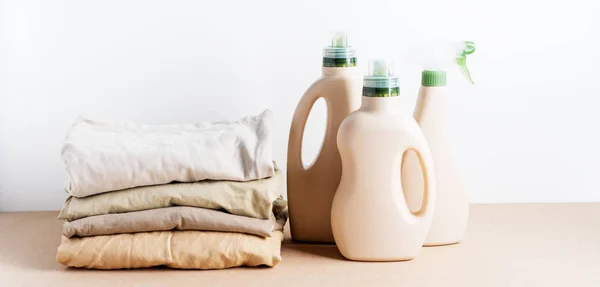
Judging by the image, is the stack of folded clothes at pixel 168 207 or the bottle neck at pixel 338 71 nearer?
the stack of folded clothes at pixel 168 207

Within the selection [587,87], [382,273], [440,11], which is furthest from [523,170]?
[382,273]

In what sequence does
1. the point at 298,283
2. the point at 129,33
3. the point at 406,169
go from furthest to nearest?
the point at 129,33
the point at 406,169
the point at 298,283

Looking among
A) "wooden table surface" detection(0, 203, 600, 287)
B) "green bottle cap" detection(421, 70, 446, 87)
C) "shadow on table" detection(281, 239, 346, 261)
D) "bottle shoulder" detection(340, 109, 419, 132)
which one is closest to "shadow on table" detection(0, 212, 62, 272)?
"wooden table surface" detection(0, 203, 600, 287)

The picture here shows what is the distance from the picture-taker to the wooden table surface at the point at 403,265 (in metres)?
1.02

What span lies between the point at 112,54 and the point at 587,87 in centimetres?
75

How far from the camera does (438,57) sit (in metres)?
1.15

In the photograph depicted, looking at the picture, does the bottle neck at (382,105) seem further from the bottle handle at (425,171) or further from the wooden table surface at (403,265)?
the wooden table surface at (403,265)

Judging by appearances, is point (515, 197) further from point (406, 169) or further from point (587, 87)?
point (406, 169)

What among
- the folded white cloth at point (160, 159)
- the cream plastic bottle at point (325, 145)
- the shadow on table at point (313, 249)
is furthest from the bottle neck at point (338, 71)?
the shadow on table at point (313, 249)

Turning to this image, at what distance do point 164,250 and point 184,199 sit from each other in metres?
0.07

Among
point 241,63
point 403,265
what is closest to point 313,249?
point 403,265

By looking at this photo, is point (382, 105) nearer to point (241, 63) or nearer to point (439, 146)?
point (439, 146)

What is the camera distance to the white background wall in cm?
133

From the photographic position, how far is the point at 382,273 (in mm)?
1053
